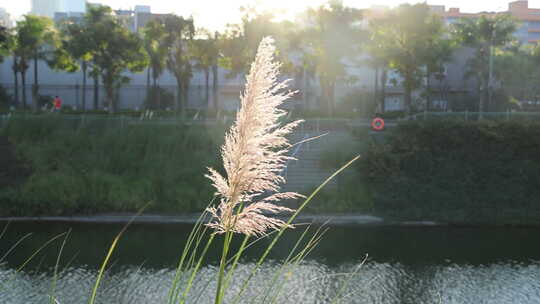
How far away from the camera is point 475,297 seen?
1353 cm

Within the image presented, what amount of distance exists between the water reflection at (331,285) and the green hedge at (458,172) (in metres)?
6.05

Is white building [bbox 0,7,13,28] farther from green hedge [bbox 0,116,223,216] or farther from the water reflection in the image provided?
the water reflection

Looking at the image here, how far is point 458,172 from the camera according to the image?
77.2ft

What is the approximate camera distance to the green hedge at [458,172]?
22.3m

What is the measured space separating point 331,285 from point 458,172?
11.5 metres

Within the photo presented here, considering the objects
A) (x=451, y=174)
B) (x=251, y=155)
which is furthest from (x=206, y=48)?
(x=251, y=155)

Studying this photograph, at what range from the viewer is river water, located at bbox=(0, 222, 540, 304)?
13055mm

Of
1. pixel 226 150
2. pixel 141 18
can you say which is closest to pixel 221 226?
pixel 226 150

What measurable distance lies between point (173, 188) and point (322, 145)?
6950mm

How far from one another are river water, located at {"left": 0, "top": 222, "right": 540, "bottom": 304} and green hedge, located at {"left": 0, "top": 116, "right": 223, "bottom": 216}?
3.64 feet

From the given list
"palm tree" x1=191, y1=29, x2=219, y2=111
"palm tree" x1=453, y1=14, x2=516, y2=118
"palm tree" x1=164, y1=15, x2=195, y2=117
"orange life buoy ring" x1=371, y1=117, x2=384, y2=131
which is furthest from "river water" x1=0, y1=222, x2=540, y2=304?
"palm tree" x1=453, y1=14, x2=516, y2=118

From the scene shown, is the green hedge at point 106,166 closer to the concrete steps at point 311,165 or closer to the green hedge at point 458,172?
the concrete steps at point 311,165

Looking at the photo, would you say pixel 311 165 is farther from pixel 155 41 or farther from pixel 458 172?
pixel 155 41

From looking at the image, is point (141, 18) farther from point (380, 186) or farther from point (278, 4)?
point (380, 186)
